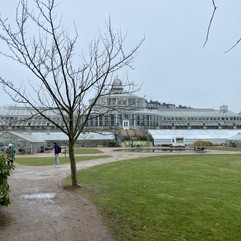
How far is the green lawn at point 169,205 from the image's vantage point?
5.41 meters

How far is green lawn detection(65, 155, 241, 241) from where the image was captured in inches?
213

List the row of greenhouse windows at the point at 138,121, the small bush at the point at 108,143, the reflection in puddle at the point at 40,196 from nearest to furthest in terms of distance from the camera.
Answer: the reflection in puddle at the point at 40,196, the small bush at the point at 108,143, the row of greenhouse windows at the point at 138,121

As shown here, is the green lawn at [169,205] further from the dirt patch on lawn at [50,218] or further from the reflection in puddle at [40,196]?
the reflection in puddle at [40,196]

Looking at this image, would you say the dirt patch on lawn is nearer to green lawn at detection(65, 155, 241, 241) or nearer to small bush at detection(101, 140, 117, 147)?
green lawn at detection(65, 155, 241, 241)

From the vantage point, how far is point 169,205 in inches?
291

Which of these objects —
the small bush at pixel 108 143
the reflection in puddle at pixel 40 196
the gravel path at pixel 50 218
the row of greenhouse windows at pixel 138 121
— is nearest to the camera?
the gravel path at pixel 50 218

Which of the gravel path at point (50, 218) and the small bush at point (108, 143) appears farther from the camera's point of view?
the small bush at point (108, 143)

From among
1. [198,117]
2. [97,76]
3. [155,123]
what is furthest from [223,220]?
[198,117]

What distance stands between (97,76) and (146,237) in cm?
668

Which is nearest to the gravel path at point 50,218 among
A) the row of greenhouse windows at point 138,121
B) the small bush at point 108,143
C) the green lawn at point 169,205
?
the green lawn at point 169,205

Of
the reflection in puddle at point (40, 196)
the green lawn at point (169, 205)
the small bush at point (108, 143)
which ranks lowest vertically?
the reflection in puddle at point (40, 196)

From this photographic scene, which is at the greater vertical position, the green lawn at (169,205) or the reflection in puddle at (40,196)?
the green lawn at (169,205)

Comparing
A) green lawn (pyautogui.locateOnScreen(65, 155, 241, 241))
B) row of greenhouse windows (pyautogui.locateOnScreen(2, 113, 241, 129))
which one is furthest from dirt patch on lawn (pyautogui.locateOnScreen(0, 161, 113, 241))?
row of greenhouse windows (pyautogui.locateOnScreen(2, 113, 241, 129))

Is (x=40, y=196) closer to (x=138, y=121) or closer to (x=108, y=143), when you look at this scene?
(x=108, y=143)
